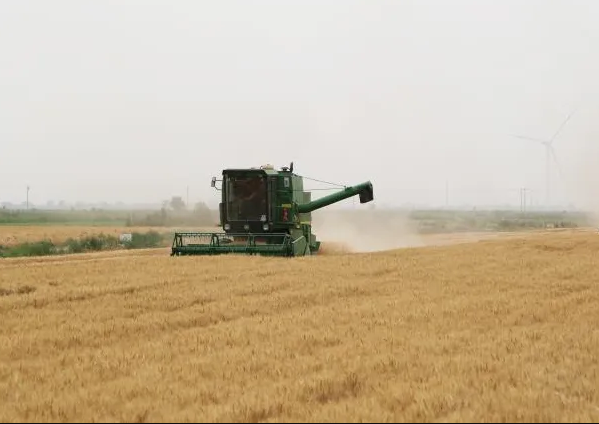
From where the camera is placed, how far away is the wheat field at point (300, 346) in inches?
239

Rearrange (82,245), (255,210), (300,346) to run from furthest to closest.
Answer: (82,245) → (255,210) → (300,346)

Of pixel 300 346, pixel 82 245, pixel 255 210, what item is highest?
pixel 255 210

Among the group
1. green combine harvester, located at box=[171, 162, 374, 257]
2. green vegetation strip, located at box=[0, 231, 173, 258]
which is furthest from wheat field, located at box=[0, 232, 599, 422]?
green vegetation strip, located at box=[0, 231, 173, 258]

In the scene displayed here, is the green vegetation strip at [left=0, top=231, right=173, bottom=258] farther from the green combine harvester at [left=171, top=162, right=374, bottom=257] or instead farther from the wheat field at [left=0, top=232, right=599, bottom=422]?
the wheat field at [left=0, top=232, right=599, bottom=422]

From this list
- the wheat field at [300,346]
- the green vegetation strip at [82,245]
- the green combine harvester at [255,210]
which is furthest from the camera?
the green vegetation strip at [82,245]

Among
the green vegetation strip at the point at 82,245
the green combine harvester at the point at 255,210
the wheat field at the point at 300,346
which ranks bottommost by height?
the wheat field at the point at 300,346

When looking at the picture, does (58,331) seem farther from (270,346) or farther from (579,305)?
(579,305)

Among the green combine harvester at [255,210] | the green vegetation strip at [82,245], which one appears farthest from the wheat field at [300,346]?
the green vegetation strip at [82,245]

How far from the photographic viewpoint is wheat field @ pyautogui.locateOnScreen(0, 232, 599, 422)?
6.07 meters

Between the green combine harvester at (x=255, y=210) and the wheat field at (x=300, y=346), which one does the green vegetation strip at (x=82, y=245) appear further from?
the wheat field at (x=300, y=346)

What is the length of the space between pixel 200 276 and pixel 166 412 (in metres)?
9.88

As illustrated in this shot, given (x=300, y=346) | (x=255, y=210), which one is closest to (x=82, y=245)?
(x=255, y=210)

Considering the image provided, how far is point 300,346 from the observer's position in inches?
340

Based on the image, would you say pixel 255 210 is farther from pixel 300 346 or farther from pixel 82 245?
pixel 82 245
